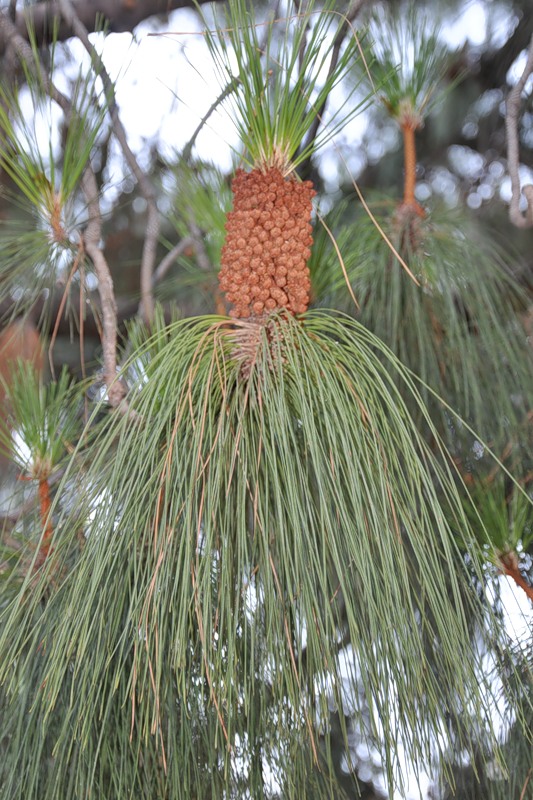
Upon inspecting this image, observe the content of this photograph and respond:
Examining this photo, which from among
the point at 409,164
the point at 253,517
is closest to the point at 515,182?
the point at 409,164

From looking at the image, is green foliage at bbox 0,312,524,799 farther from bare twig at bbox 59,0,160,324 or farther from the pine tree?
bare twig at bbox 59,0,160,324

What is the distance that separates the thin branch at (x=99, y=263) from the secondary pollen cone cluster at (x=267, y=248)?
97mm

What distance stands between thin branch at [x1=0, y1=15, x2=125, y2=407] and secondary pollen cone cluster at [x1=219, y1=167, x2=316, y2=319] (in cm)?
10

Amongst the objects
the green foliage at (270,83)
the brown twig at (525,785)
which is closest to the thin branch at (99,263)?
the green foliage at (270,83)

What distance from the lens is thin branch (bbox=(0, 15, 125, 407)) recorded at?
0.58 m

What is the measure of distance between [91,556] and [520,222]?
379 mm

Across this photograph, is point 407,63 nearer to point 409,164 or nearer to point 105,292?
point 409,164

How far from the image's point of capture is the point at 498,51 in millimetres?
942

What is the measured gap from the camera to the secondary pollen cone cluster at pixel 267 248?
1.74 feet

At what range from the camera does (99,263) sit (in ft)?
1.95

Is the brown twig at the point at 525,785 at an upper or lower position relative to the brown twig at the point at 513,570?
lower

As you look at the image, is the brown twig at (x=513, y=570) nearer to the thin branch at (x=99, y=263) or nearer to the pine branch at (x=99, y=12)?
the thin branch at (x=99, y=263)

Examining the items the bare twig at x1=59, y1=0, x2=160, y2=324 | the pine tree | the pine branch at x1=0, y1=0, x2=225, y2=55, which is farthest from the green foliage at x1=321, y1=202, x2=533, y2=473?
the pine branch at x1=0, y1=0, x2=225, y2=55

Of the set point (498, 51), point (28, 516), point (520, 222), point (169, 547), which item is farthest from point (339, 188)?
point (169, 547)
